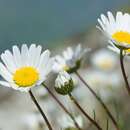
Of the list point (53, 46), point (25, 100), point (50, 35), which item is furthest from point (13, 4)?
Result: point (25, 100)

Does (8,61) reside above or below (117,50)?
above

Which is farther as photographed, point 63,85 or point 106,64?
point 106,64

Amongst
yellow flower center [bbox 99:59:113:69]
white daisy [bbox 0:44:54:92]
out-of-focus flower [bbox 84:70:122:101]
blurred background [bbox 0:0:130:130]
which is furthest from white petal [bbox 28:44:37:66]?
yellow flower center [bbox 99:59:113:69]

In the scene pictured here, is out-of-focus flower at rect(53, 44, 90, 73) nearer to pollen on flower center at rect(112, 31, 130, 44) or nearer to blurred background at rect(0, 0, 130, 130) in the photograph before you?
pollen on flower center at rect(112, 31, 130, 44)

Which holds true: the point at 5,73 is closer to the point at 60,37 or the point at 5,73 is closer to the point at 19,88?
the point at 19,88

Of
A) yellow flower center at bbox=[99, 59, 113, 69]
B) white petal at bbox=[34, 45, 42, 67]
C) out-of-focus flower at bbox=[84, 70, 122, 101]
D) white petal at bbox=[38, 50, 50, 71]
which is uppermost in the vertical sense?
yellow flower center at bbox=[99, 59, 113, 69]

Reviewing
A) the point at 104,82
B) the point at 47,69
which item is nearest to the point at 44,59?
the point at 47,69

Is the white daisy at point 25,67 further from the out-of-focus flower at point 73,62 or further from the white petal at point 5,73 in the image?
the out-of-focus flower at point 73,62
